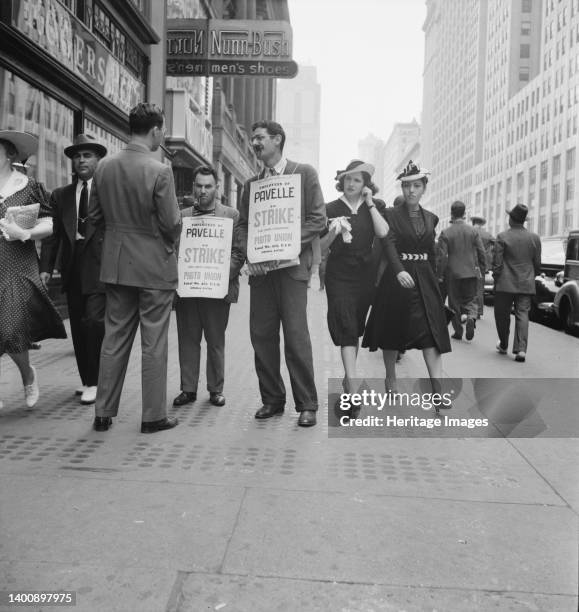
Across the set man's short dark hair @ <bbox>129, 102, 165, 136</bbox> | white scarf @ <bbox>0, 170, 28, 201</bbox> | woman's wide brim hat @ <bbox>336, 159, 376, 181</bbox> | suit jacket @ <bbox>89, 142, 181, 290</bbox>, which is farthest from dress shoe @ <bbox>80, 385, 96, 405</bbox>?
woman's wide brim hat @ <bbox>336, 159, 376, 181</bbox>

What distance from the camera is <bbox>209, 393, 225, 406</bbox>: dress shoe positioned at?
5.31 metres

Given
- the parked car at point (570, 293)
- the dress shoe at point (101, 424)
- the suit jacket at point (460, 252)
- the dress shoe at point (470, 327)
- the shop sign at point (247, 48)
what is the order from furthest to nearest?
the shop sign at point (247, 48) < the parked car at point (570, 293) < the dress shoe at point (470, 327) < the suit jacket at point (460, 252) < the dress shoe at point (101, 424)

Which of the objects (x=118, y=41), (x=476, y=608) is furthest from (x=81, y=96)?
(x=476, y=608)

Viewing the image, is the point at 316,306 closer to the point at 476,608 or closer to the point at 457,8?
the point at 476,608

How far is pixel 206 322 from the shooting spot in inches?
215

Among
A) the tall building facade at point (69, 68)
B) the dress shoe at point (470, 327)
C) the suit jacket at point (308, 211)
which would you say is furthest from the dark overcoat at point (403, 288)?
the tall building facade at point (69, 68)

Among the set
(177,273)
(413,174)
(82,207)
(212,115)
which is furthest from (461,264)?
(212,115)

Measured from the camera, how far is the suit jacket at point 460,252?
9.30 metres

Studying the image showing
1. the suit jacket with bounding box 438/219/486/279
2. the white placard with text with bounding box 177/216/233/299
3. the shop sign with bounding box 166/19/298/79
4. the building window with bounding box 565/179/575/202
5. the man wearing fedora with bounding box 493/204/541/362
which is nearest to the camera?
the white placard with text with bounding box 177/216/233/299

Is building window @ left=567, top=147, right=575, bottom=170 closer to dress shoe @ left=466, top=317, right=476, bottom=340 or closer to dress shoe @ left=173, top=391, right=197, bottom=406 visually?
dress shoe @ left=466, top=317, right=476, bottom=340

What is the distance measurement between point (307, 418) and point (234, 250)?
1447 mm

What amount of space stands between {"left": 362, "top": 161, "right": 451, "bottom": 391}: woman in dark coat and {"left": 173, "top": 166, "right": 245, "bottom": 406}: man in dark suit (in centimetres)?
114

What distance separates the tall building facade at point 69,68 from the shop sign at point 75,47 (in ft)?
0.04

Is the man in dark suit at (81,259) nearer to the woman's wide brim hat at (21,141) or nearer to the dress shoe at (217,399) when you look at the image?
the woman's wide brim hat at (21,141)
